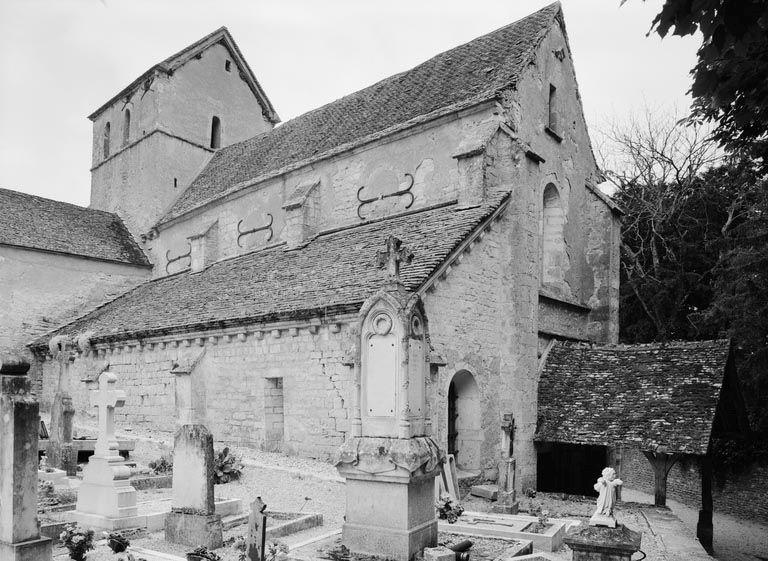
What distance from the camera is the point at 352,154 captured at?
19.4 metres

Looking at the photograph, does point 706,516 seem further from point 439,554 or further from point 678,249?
point 678,249

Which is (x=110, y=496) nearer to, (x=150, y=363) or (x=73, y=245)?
(x=150, y=363)

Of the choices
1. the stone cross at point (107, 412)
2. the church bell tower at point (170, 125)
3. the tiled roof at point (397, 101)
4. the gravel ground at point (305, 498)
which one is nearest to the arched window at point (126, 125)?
the church bell tower at point (170, 125)

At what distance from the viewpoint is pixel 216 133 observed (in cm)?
A: 3014

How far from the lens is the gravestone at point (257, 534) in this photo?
6898mm

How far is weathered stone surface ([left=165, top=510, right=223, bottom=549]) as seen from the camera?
8.17 metres

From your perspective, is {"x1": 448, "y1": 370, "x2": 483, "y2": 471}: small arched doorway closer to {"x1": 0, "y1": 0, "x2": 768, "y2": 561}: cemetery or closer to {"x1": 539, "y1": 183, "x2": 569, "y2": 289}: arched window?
{"x1": 0, "y1": 0, "x2": 768, "y2": 561}: cemetery

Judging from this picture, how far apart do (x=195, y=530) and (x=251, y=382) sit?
7.53 metres

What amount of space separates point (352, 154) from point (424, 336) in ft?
38.8

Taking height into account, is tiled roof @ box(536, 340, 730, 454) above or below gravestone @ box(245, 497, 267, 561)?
above

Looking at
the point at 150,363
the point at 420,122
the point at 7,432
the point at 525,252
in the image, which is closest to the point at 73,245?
the point at 150,363

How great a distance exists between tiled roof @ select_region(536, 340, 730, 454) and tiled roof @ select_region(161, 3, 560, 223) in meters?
7.18

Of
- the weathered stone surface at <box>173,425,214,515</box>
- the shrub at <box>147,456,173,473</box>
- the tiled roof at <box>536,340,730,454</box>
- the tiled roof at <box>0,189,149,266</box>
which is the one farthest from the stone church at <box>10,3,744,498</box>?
the weathered stone surface at <box>173,425,214,515</box>

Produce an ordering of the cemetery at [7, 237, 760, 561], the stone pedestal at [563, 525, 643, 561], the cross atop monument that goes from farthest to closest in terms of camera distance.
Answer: the cross atop monument → the cemetery at [7, 237, 760, 561] → the stone pedestal at [563, 525, 643, 561]
